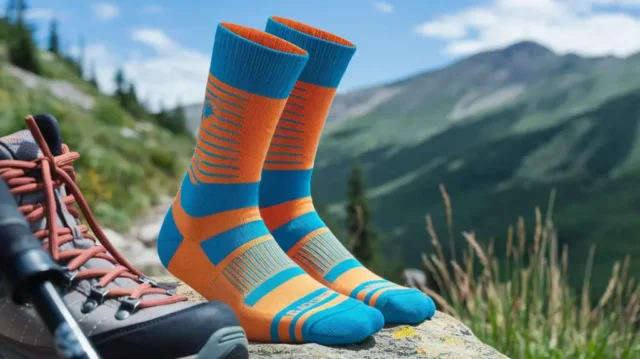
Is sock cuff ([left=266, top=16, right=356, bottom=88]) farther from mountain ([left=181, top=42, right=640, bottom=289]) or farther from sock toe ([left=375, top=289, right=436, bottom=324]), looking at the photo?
mountain ([left=181, top=42, right=640, bottom=289])

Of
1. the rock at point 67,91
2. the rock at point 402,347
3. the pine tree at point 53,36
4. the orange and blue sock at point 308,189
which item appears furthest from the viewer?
the pine tree at point 53,36

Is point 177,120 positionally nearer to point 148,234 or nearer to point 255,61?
point 148,234

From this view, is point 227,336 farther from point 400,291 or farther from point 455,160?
point 455,160

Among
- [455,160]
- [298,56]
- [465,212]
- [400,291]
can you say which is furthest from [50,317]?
[455,160]

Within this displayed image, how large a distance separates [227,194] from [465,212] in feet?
368

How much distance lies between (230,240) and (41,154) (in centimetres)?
67

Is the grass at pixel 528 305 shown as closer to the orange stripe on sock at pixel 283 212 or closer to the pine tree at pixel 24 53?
the orange stripe on sock at pixel 283 212

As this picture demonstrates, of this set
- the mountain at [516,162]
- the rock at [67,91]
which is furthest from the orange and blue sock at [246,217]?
the mountain at [516,162]

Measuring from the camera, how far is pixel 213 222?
2.16 meters

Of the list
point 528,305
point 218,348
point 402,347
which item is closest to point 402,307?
point 402,347

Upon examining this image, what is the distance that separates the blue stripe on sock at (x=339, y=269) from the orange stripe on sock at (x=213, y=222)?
14.9 inches

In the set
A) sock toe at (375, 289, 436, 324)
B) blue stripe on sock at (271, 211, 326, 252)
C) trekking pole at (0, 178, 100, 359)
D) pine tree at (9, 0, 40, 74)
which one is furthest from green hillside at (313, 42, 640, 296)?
trekking pole at (0, 178, 100, 359)

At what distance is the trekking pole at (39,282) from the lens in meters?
1.25

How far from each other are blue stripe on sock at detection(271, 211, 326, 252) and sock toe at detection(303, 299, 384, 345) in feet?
1.72
